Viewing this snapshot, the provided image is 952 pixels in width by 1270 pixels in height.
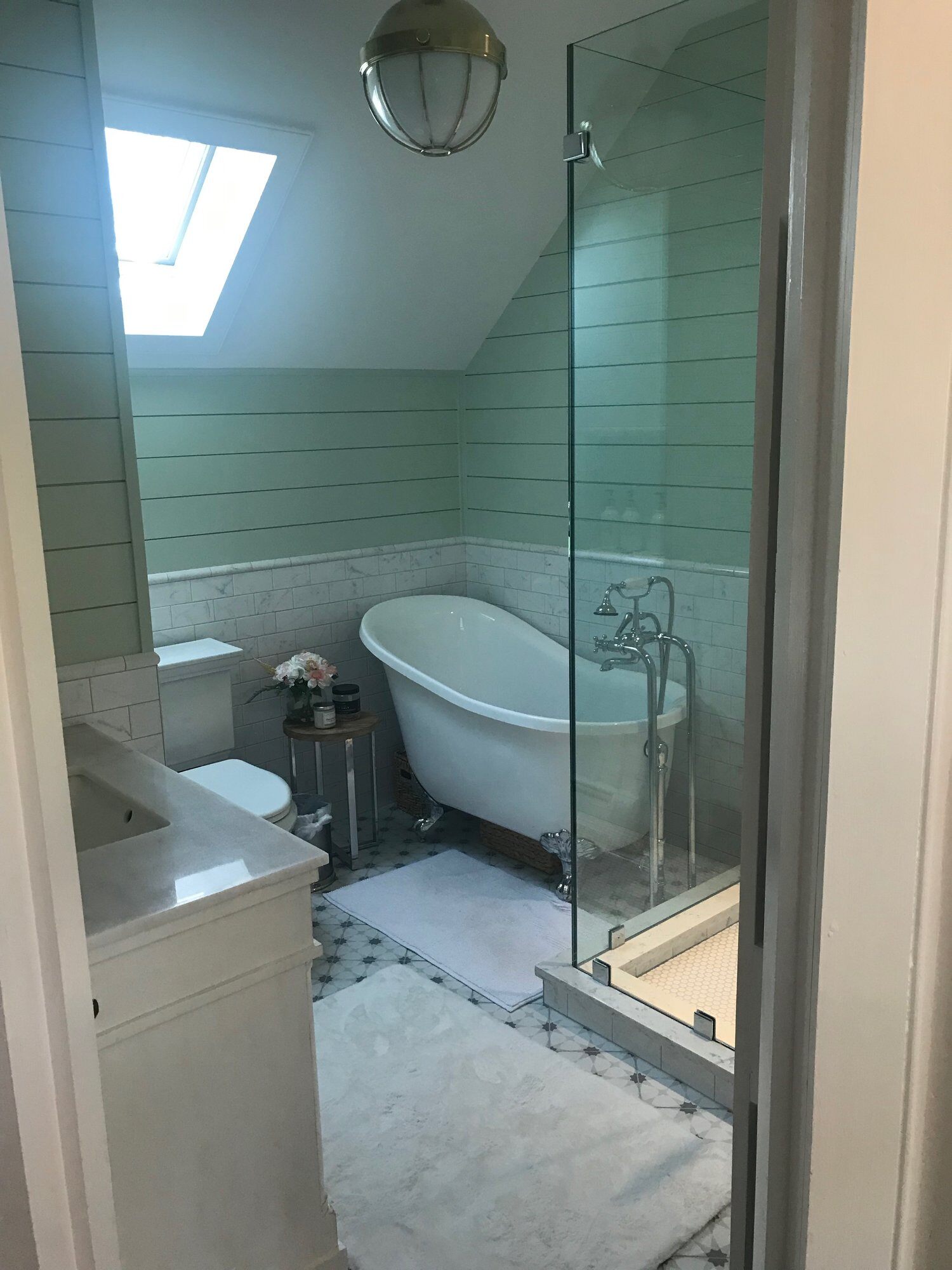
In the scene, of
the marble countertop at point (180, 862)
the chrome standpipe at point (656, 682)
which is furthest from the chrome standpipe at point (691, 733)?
the marble countertop at point (180, 862)

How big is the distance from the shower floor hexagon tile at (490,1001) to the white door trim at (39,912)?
1.53 metres

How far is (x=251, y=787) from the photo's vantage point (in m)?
3.25

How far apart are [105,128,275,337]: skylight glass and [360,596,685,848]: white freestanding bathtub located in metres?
1.36

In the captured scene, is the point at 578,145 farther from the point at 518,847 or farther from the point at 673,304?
→ the point at 518,847

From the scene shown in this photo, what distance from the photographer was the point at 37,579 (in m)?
0.92

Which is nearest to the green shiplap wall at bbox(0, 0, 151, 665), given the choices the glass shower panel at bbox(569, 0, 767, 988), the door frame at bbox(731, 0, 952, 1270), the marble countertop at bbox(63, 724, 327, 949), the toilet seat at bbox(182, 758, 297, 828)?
the marble countertop at bbox(63, 724, 327, 949)

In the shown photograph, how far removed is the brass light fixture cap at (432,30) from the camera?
5.96 feet

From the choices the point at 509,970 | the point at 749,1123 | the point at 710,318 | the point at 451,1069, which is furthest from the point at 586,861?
the point at 749,1123

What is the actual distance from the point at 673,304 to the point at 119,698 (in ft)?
5.91

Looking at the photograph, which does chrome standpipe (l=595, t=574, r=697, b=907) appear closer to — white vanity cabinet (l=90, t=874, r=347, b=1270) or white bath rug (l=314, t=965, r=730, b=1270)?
white bath rug (l=314, t=965, r=730, b=1270)

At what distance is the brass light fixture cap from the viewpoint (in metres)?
1.82

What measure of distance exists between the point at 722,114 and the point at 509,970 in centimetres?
248

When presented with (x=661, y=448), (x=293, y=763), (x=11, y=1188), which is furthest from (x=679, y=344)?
(x=11, y=1188)

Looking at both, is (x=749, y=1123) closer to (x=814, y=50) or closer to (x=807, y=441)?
(x=807, y=441)
